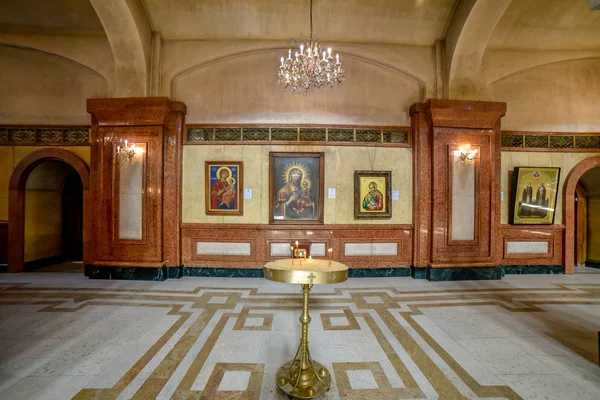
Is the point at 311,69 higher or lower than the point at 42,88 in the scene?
lower

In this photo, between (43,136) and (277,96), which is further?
(43,136)

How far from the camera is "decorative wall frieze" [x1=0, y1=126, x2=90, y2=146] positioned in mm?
7008

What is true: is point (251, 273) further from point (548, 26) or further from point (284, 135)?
point (548, 26)

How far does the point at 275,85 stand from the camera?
22.0 ft

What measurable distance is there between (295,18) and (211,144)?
3359 mm

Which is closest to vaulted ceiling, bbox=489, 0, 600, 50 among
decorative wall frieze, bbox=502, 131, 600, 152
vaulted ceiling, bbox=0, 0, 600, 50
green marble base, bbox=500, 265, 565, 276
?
vaulted ceiling, bbox=0, 0, 600, 50

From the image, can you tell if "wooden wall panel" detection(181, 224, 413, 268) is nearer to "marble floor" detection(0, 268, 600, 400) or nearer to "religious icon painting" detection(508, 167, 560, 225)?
"marble floor" detection(0, 268, 600, 400)

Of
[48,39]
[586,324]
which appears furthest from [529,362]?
[48,39]

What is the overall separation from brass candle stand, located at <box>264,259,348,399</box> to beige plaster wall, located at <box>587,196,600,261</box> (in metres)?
9.73

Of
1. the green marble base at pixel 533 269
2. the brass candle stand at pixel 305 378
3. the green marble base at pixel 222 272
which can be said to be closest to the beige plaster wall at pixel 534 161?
the green marble base at pixel 533 269

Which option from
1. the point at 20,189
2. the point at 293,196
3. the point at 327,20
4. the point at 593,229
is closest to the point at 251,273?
the point at 293,196

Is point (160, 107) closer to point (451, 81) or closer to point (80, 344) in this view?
point (80, 344)

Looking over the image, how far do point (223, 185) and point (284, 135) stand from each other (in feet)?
5.98

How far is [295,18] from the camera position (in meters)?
6.27
